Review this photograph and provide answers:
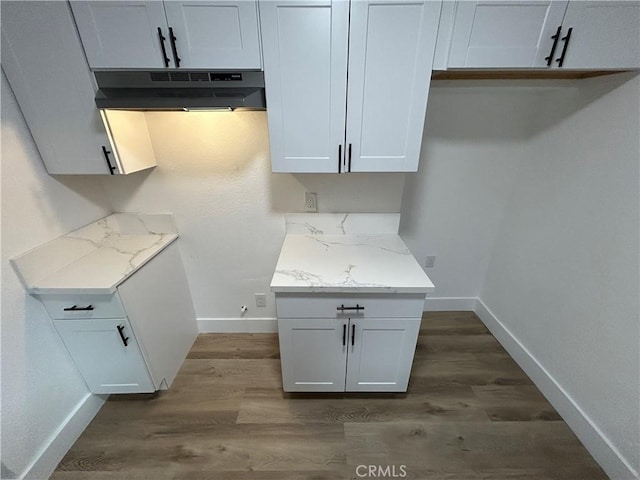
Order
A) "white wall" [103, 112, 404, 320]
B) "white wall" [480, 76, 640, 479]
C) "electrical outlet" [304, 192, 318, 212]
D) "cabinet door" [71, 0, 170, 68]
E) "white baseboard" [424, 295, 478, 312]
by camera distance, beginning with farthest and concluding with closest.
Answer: "white baseboard" [424, 295, 478, 312] → "electrical outlet" [304, 192, 318, 212] → "white wall" [103, 112, 404, 320] → "white wall" [480, 76, 640, 479] → "cabinet door" [71, 0, 170, 68]

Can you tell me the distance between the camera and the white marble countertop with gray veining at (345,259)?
1.34 m

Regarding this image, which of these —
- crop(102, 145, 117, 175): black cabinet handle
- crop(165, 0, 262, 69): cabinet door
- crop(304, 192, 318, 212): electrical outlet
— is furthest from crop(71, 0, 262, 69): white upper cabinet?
crop(304, 192, 318, 212): electrical outlet

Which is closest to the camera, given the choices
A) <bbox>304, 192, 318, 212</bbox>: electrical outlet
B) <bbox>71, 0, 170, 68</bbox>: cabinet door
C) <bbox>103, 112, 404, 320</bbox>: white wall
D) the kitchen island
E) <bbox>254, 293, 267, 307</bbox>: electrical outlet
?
<bbox>71, 0, 170, 68</bbox>: cabinet door

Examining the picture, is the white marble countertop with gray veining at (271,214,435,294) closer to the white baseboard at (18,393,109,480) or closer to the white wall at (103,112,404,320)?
the white wall at (103,112,404,320)

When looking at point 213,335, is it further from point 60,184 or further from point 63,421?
point 60,184

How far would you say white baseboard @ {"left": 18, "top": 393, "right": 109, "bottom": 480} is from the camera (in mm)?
1313

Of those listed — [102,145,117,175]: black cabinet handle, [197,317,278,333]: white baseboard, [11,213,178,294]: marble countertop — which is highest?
[102,145,117,175]: black cabinet handle

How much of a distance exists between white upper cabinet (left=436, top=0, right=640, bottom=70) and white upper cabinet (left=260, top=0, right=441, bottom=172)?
123mm

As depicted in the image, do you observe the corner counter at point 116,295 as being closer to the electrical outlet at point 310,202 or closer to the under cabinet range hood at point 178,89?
the under cabinet range hood at point 178,89

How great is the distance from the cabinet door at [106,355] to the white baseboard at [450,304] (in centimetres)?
224

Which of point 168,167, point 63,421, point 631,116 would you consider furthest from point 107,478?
point 631,116

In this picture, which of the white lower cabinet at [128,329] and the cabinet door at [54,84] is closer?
the cabinet door at [54,84]

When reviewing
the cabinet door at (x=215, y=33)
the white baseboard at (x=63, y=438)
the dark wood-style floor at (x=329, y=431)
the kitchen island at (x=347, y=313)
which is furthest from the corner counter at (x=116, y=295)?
the cabinet door at (x=215, y=33)

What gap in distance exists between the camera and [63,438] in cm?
145
